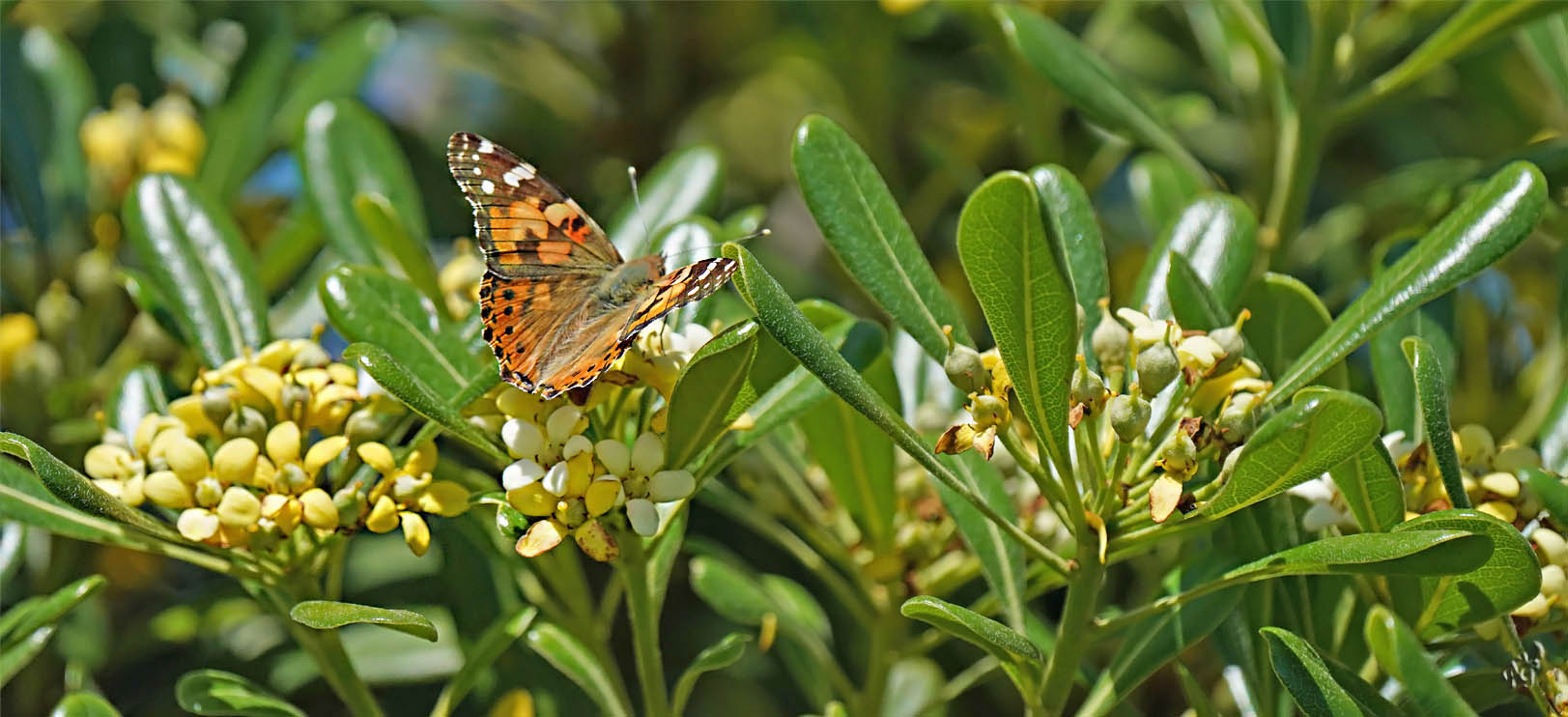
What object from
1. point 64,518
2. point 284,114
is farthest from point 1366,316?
point 284,114

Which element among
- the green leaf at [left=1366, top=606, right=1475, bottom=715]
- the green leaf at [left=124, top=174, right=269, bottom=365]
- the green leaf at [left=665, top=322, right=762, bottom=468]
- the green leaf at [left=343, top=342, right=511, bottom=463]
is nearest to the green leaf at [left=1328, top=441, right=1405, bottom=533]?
the green leaf at [left=1366, top=606, right=1475, bottom=715]

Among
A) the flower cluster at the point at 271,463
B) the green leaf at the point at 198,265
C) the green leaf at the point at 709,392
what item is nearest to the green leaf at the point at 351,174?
the green leaf at the point at 198,265

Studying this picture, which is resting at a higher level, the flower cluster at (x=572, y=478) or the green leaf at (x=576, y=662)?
the flower cluster at (x=572, y=478)

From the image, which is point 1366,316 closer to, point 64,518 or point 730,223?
point 730,223

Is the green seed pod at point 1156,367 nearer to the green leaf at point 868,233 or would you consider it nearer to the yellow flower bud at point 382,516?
the green leaf at point 868,233

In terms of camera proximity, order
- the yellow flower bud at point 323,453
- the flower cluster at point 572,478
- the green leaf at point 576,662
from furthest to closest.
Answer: the green leaf at point 576,662 → the yellow flower bud at point 323,453 → the flower cluster at point 572,478

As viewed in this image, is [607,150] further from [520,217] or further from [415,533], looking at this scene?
[415,533]

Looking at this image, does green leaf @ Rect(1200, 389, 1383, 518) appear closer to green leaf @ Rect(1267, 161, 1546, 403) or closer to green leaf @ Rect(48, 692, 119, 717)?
green leaf @ Rect(1267, 161, 1546, 403)
